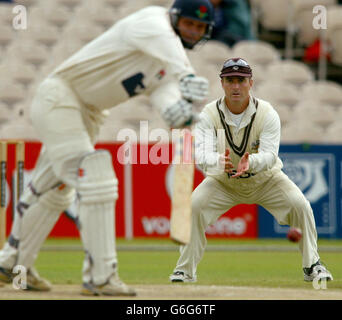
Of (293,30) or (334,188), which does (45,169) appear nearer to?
(334,188)

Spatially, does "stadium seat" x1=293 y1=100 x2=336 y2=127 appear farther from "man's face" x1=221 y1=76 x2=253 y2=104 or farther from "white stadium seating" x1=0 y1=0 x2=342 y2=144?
"man's face" x1=221 y1=76 x2=253 y2=104

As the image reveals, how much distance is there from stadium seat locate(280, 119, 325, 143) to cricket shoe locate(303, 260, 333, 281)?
20.8ft

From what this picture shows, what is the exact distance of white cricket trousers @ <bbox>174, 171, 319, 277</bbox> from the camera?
667cm

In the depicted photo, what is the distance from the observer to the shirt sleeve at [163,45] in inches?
193

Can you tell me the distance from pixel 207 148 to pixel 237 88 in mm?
569

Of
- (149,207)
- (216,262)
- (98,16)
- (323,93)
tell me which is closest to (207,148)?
(216,262)

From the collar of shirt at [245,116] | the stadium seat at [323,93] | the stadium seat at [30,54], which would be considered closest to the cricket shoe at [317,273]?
the collar of shirt at [245,116]

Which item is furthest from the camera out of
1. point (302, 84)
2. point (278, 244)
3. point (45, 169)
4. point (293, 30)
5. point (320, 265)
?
point (293, 30)

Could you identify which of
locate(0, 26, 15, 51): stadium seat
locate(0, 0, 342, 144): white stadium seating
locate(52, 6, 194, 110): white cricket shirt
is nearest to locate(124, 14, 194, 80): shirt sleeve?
locate(52, 6, 194, 110): white cricket shirt

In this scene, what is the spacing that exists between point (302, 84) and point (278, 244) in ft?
13.8

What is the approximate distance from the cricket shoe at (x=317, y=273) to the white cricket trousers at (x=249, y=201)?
0.14 ft

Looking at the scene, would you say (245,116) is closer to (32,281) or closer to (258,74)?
(32,281)

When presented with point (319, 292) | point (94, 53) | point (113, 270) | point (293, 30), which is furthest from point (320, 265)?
point (293, 30)

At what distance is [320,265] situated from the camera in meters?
6.62
